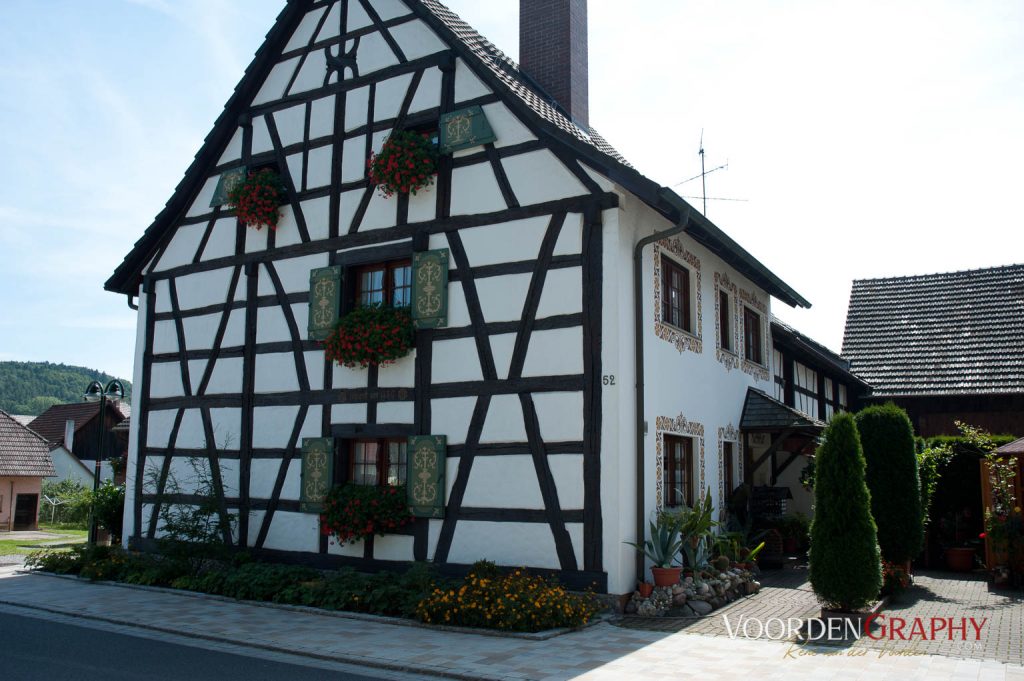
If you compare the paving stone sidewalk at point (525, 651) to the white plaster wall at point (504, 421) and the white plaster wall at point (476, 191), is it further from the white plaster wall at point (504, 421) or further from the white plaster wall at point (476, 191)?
the white plaster wall at point (476, 191)

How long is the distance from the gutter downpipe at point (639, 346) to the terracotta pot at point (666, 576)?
30 cm

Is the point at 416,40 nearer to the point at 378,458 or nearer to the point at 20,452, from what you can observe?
the point at 378,458

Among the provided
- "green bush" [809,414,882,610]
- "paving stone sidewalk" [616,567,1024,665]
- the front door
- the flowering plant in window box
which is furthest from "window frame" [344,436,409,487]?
the front door

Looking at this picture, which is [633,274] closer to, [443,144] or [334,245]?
[443,144]

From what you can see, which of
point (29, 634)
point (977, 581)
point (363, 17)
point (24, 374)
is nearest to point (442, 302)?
point (363, 17)

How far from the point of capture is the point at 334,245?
13.3 meters

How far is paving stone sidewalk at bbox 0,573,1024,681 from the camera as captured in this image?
7.46 m

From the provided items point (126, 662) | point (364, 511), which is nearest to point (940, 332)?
point (364, 511)

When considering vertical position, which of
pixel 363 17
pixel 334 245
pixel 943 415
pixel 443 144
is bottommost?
pixel 943 415

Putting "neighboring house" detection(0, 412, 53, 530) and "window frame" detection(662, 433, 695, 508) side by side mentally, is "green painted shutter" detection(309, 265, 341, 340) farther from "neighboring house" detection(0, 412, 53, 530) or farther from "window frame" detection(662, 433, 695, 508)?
"neighboring house" detection(0, 412, 53, 530)

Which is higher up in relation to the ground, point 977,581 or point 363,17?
point 363,17

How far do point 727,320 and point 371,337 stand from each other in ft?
21.4

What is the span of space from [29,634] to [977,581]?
498 inches

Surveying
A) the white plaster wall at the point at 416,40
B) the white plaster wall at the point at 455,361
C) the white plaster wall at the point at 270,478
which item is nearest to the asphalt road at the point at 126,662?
the white plaster wall at the point at 270,478
